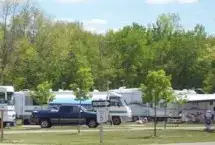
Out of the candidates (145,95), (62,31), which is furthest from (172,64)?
(145,95)

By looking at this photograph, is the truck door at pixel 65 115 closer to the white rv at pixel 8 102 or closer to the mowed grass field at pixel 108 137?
the mowed grass field at pixel 108 137

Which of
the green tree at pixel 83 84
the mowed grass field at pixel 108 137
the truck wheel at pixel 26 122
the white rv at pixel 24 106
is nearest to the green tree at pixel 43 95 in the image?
the white rv at pixel 24 106

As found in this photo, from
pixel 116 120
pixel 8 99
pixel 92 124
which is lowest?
pixel 116 120

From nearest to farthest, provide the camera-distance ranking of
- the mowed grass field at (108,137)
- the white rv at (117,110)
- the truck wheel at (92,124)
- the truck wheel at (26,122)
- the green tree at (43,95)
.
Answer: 1. the mowed grass field at (108,137)
2. the truck wheel at (92,124)
3. the white rv at (117,110)
4. the truck wheel at (26,122)
5. the green tree at (43,95)

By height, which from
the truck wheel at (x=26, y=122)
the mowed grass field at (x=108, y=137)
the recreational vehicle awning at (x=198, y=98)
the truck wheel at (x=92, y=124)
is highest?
the recreational vehicle awning at (x=198, y=98)

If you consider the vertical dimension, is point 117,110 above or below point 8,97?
below

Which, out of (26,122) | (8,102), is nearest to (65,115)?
(8,102)

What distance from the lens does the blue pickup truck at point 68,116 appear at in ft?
146

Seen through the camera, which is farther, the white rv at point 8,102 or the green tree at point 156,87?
the white rv at point 8,102

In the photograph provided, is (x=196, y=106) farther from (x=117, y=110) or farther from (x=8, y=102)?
(x=8, y=102)

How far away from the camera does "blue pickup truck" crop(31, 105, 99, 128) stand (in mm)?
44562

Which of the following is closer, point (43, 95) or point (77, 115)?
point (77, 115)

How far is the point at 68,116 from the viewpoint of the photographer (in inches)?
1756

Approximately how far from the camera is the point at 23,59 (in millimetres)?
77562
